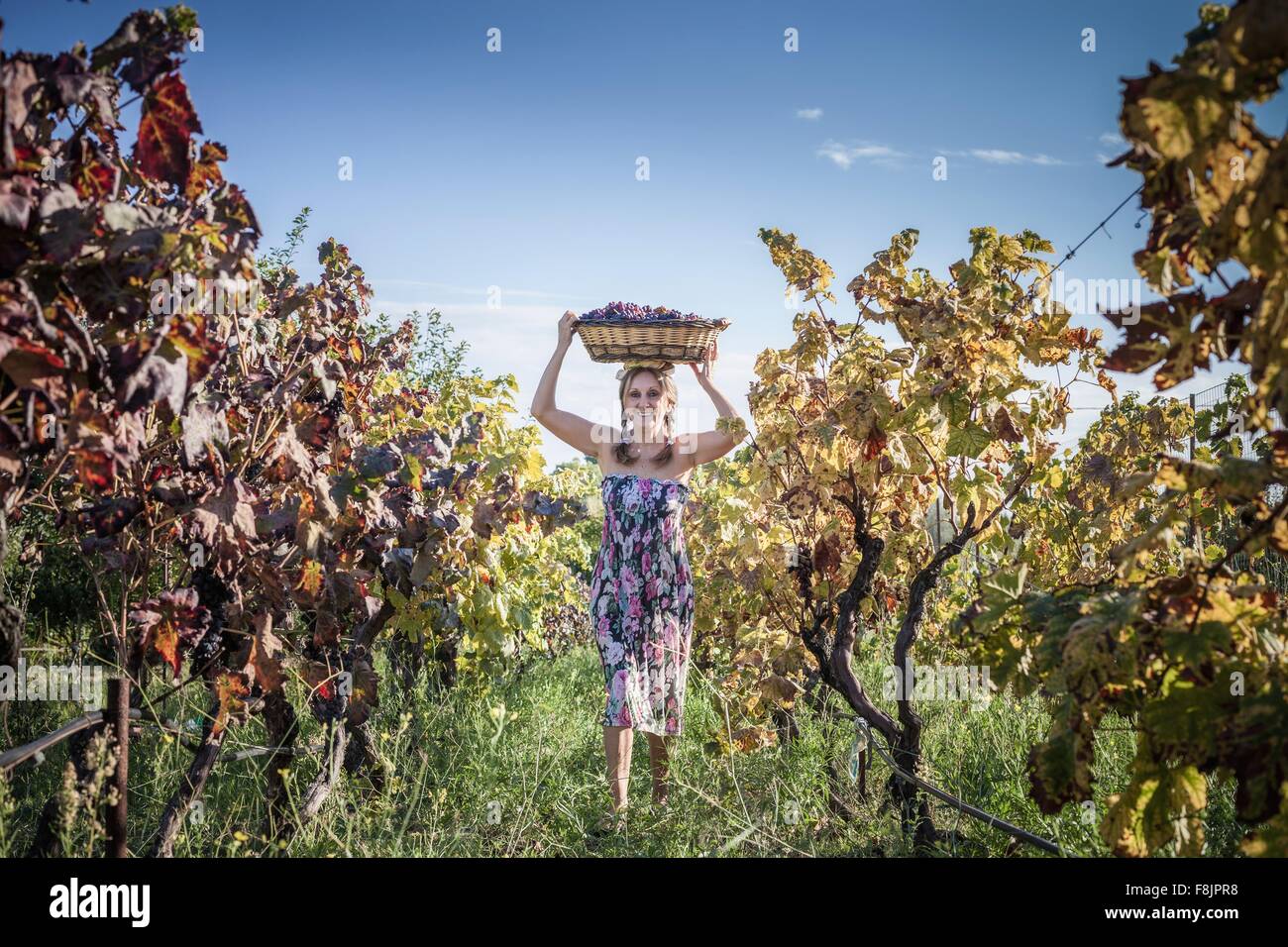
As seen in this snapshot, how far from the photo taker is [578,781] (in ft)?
12.4

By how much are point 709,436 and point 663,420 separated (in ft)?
0.63

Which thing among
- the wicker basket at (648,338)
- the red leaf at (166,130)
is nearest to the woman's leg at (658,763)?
the wicker basket at (648,338)

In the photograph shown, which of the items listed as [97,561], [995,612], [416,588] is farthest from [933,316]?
[97,561]

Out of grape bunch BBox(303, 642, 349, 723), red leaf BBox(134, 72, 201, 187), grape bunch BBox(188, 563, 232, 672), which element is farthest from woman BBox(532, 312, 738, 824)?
red leaf BBox(134, 72, 201, 187)

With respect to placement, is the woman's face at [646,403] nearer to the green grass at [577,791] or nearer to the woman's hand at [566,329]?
the woman's hand at [566,329]

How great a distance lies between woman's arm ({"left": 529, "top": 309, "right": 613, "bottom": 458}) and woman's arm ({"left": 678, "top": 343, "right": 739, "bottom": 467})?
12.5 inches

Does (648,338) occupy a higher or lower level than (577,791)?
higher

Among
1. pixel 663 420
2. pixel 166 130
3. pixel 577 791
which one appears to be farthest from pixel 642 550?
pixel 166 130

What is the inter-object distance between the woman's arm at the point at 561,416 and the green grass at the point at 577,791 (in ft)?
3.60

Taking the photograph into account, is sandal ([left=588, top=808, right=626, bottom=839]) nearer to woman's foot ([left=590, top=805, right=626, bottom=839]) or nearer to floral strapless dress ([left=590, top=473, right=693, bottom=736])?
woman's foot ([left=590, top=805, right=626, bottom=839])

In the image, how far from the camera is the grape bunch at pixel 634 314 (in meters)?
3.57

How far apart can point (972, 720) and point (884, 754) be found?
4.33 ft

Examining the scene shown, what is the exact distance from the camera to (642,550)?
12.0 feet

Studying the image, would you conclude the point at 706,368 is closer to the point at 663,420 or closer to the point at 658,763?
the point at 663,420
